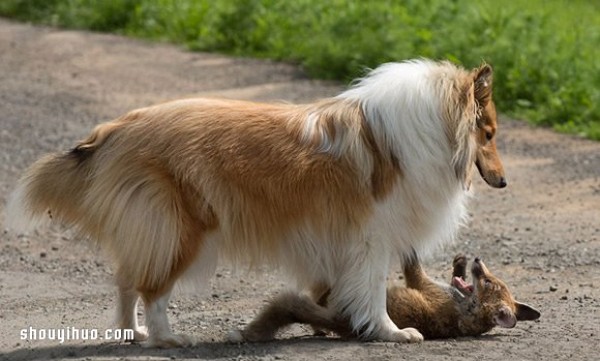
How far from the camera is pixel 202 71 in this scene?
15734 mm

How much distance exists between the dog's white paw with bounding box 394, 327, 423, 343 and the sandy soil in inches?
3.1

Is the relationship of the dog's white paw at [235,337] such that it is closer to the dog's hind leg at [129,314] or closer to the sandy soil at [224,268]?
the sandy soil at [224,268]

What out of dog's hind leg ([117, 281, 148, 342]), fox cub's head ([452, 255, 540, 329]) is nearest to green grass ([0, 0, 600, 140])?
fox cub's head ([452, 255, 540, 329])

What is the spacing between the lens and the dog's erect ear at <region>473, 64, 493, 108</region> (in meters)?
7.13

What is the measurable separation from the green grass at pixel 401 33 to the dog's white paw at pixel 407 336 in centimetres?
556

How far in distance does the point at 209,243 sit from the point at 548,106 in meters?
7.23

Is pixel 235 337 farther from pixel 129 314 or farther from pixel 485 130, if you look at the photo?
pixel 485 130

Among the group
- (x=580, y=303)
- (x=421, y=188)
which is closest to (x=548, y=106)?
(x=580, y=303)

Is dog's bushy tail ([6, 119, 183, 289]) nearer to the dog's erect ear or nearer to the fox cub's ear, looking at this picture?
the dog's erect ear

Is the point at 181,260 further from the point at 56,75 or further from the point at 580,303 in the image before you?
the point at 56,75

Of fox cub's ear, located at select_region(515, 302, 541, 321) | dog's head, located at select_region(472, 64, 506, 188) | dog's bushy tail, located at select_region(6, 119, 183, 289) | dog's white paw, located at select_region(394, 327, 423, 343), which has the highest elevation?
dog's head, located at select_region(472, 64, 506, 188)

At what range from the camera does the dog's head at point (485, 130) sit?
7164 mm

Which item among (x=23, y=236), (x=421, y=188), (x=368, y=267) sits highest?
(x=421, y=188)

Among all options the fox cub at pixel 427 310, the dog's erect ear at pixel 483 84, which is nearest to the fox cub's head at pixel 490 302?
the fox cub at pixel 427 310
